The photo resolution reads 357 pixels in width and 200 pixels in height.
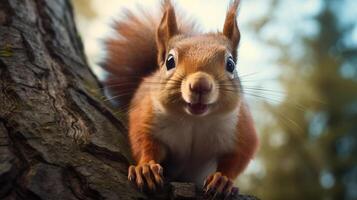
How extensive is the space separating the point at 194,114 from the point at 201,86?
19 centimetres

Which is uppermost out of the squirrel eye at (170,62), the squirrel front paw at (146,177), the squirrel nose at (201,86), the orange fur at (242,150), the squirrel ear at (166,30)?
the squirrel ear at (166,30)

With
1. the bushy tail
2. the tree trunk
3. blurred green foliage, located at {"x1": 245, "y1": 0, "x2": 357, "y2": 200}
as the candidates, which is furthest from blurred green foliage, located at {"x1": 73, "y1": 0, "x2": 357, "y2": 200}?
the tree trunk

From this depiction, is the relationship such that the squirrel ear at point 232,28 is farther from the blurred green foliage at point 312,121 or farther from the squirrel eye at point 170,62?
the blurred green foliage at point 312,121

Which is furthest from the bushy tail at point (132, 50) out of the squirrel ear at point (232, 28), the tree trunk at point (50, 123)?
the squirrel ear at point (232, 28)

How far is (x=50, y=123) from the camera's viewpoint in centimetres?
194

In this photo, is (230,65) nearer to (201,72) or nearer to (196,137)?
(201,72)

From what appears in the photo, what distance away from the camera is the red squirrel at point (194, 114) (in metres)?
2.11

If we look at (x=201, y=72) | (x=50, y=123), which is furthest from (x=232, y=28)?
(x=50, y=123)

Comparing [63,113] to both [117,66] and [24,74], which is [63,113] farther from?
[117,66]

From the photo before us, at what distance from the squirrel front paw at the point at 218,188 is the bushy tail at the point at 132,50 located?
123 cm

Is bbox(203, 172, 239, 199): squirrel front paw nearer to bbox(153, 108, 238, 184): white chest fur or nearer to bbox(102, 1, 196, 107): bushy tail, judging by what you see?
bbox(153, 108, 238, 184): white chest fur

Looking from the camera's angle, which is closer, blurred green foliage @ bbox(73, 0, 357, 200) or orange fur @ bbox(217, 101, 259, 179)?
orange fur @ bbox(217, 101, 259, 179)

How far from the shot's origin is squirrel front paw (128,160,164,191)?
1827 millimetres

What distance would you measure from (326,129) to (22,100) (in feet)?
19.3
